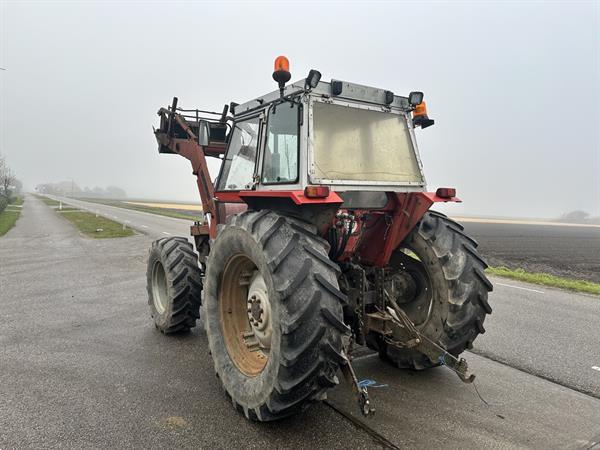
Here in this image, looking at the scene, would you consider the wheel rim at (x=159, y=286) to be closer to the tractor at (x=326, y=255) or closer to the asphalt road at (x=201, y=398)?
the asphalt road at (x=201, y=398)

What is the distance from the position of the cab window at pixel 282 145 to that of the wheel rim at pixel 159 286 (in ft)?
8.46

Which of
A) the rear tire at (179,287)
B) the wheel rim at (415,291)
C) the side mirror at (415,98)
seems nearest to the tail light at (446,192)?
the wheel rim at (415,291)

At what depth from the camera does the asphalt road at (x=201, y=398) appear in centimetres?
283

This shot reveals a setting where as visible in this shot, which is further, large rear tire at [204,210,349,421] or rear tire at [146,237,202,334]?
rear tire at [146,237,202,334]

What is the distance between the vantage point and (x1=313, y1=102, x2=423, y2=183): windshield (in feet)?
10.8

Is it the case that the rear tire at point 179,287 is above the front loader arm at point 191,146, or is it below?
below

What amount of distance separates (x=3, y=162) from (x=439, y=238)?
73907 mm

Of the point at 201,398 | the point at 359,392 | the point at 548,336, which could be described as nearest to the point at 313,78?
the point at 359,392

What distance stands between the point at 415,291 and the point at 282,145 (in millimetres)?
1940

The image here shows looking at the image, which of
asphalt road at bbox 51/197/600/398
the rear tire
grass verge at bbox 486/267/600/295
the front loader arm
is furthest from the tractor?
grass verge at bbox 486/267/600/295

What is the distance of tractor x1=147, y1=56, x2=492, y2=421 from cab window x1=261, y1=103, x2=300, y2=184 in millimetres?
13

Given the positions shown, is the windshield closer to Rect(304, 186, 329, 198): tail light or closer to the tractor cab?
the tractor cab

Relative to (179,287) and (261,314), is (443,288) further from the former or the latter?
(179,287)

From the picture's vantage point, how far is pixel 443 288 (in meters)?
3.53
